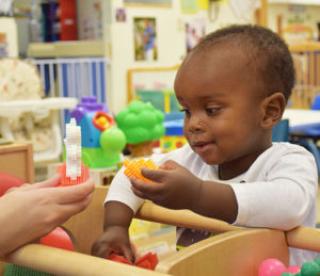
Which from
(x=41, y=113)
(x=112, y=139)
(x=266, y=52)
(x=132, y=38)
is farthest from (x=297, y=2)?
(x=266, y=52)

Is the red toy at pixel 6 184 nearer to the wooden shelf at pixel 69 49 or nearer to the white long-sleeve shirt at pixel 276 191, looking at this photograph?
the white long-sleeve shirt at pixel 276 191

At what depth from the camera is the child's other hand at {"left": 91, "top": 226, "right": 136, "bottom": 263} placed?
712 mm

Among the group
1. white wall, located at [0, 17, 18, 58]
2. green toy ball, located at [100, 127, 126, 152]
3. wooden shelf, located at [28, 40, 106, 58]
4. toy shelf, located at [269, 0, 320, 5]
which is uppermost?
toy shelf, located at [269, 0, 320, 5]

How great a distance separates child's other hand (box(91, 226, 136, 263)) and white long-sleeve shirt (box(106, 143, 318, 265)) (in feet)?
0.17

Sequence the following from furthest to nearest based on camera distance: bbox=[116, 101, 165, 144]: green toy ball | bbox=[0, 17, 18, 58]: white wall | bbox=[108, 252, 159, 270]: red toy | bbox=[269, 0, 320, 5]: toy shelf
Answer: bbox=[269, 0, 320, 5]: toy shelf, bbox=[0, 17, 18, 58]: white wall, bbox=[116, 101, 165, 144]: green toy ball, bbox=[108, 252, 159, 270]: red toy

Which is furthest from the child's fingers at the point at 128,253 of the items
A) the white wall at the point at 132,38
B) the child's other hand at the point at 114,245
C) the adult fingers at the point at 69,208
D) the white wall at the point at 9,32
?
the white wall at the point at 132,38

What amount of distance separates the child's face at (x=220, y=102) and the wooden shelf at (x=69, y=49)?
2.51 meters

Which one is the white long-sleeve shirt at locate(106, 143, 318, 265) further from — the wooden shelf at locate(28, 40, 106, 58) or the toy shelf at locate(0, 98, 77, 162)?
the wooden shelf at locate(28, 40, 106, 58)

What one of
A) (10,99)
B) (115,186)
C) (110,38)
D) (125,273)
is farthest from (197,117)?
(110,38)

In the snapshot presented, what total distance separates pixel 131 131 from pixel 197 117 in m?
1.45

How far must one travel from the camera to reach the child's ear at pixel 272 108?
28.9 inches

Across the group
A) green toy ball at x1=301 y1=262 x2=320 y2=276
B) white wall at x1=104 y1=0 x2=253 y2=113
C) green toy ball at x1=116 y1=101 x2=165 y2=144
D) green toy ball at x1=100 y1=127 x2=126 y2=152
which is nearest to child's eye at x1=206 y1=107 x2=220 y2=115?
green toy ball at x1=301 y1=262 x2=320 y2=276

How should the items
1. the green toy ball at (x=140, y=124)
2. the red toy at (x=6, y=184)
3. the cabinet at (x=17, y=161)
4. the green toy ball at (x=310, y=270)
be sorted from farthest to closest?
the green toy ball at (x=140, y=124), the cabinet at (x=17, y=161), the red toy at (x=6, y=184), the green toy ball at (x=310, y=270)

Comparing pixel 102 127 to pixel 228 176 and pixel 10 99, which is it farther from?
pixel 228 176
